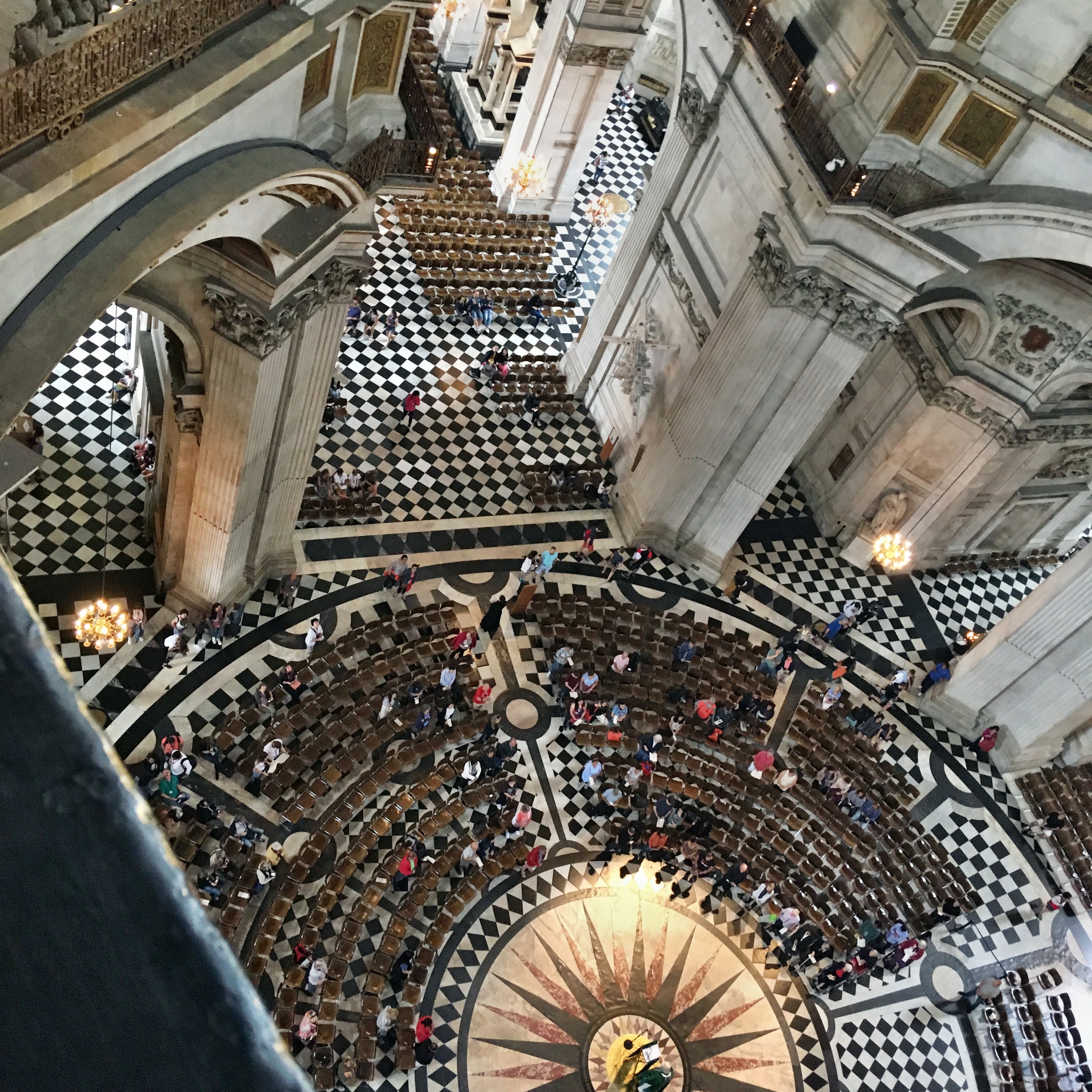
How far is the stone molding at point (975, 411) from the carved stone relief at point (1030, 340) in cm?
96

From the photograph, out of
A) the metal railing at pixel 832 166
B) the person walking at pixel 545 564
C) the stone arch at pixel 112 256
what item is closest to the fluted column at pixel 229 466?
the stone arch at pixel 112 256

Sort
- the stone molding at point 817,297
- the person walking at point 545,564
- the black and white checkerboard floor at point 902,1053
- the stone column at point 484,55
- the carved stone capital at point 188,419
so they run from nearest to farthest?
the carved stone capital at point 188,419 < the black and white checkerboard floor at point 902,1053 < the stone molding at point 817,297 < the person walking at point 545,564 < the stone column at point 484,55

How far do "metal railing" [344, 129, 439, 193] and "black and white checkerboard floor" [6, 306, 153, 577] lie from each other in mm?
6714

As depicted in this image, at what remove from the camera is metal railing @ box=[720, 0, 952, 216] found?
15.9 m

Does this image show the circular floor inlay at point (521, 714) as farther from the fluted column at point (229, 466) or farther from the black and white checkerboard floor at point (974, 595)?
the black and white checkerboard floor at point (974, 595)

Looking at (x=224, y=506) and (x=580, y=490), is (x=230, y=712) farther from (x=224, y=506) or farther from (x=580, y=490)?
(x=580, y=490)

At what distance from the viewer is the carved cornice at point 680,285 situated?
2022cm

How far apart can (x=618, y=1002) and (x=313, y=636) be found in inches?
282

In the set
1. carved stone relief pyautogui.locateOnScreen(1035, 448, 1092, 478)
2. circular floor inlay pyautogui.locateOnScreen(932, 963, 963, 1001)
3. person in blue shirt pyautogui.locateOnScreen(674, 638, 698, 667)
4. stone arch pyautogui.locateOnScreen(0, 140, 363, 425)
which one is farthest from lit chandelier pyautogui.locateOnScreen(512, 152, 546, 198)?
circular floor inlay pyautogui.locateOnScreen(932, 963, 963, 1001)

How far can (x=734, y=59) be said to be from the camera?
1859 cm

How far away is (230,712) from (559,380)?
36.2 ft

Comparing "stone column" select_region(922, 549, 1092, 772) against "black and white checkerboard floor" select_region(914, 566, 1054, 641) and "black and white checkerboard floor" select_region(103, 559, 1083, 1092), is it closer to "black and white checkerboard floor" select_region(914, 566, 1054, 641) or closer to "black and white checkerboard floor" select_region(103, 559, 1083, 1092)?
"black and white checkerboard floor" select_region(103, 559, 1083, 1092)

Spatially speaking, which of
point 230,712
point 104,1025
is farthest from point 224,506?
point 104,1025

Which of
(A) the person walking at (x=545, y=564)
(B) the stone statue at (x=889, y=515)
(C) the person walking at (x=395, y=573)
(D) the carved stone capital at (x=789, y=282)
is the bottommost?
(C) the person walking at (x=395, y=573)
